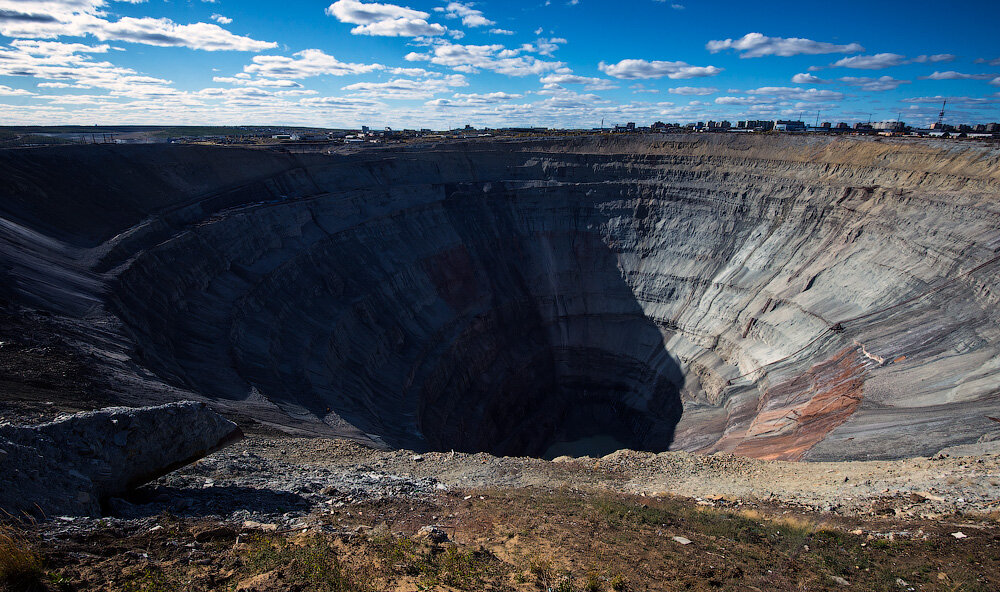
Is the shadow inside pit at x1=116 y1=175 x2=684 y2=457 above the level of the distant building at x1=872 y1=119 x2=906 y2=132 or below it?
below

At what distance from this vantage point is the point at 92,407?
1380 centimetres

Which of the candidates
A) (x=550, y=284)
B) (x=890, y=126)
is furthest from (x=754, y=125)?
(x=550, y=284)

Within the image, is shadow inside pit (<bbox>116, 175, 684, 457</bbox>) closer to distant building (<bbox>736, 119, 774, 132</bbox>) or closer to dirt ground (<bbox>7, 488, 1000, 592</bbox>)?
dirt ground (<bbox>7, 488, 1000, 592</bbox>)

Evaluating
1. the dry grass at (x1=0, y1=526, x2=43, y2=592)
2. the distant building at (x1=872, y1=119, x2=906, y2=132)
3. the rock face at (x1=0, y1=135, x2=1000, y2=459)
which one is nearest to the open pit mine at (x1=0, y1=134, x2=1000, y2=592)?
the dry grass at (x1=0, y1=526, x2=43, y2=592)

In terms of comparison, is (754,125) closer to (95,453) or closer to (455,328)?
(455,328)

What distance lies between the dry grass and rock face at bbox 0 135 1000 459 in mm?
12626

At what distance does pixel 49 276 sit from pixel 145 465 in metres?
15.5

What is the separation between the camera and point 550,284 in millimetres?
48219

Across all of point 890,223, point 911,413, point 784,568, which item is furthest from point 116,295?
point 890,223

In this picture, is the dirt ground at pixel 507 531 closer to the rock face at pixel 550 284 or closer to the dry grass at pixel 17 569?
the dry grass at pixel 17 569

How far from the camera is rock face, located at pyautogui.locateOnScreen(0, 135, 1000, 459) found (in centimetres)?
2361

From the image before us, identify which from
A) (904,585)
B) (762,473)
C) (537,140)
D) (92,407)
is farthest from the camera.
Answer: (537,140)

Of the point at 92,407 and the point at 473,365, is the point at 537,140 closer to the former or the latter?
the point at 473,365

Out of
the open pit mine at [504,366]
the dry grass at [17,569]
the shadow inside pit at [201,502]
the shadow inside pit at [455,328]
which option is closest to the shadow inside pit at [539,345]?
the shadow inside pit at [455,328]
